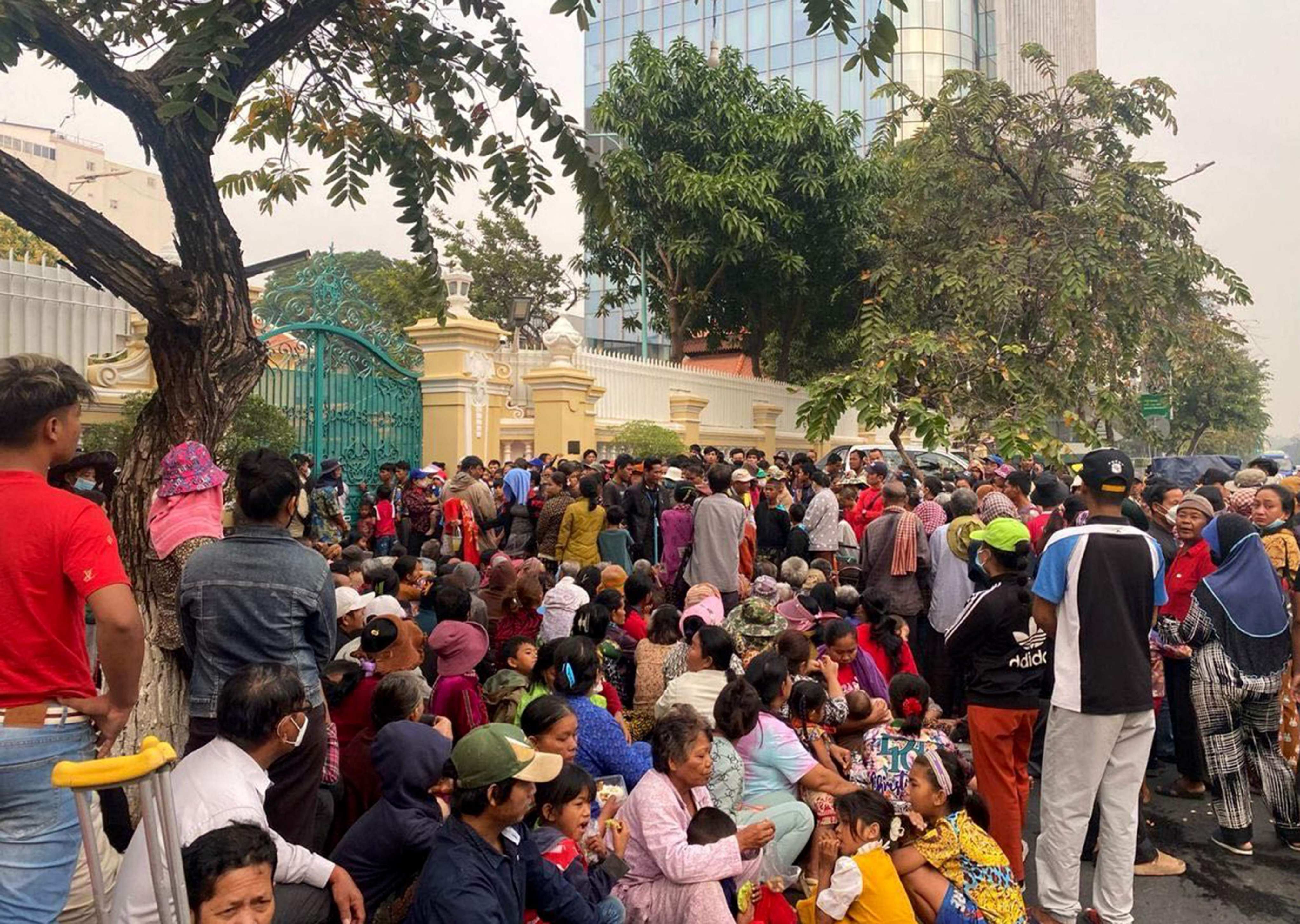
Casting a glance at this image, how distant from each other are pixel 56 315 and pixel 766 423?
1352 cm

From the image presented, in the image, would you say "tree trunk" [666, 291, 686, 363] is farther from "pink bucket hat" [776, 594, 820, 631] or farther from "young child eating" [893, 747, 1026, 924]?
"young child eating" [893, 747, 1026, 924]

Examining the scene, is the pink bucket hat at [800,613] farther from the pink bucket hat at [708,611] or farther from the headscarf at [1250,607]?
the headscarf at [1250,607]

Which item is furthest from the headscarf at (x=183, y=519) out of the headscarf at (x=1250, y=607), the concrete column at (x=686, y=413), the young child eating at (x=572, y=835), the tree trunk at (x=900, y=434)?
the concrete column at (x=686, y=413)

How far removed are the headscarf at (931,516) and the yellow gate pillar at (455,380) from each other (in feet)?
20.6

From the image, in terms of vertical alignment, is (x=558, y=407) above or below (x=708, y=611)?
above

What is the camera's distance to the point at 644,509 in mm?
9453

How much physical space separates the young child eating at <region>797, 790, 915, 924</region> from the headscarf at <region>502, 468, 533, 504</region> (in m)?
6.76

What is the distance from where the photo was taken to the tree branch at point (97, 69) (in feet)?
11.1

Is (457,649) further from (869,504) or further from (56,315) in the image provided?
(56,315)

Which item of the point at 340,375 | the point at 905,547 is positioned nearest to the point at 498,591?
the point at 905,547

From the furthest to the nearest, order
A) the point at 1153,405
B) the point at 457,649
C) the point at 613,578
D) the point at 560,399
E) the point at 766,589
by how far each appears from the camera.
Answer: the point at 1153,405, the point at 560,399, the point at 613,578, the point at 766,589, the point at 457,649

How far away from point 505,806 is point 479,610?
107 inches

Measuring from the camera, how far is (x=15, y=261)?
30.1 ft

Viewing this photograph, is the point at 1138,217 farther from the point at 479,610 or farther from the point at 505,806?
the point at 505,806
